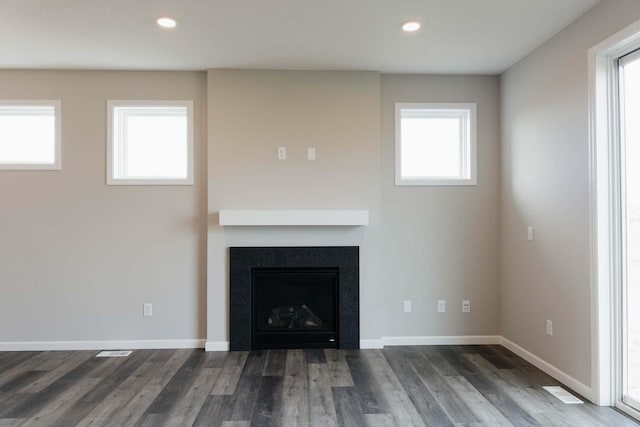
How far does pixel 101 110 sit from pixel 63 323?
2.09 m

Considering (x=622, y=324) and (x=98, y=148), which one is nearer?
(x=622, y=324)

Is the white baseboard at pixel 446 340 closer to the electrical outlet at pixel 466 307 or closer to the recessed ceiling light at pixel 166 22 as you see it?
the electrical outlet at pixel 466 307

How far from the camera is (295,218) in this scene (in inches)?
141

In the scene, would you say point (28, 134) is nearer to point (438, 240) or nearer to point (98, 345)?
point (98, 345)

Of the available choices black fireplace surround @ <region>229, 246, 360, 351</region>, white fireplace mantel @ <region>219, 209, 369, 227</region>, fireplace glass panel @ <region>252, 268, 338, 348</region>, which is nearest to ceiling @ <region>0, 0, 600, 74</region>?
white fireplace mantel @ <region>219, 209, 369, 227</region>

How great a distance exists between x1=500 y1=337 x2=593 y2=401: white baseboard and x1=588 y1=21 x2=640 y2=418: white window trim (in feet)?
0.36

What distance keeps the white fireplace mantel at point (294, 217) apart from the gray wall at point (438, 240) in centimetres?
45

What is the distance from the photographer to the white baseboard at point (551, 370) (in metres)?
2.70

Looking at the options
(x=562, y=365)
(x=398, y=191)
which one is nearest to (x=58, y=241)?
(x=398, y=191)

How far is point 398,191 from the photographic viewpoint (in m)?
3.90

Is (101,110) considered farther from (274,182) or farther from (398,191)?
(398,191)

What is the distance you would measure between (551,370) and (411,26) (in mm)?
2877

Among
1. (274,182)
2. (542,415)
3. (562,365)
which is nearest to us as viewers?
(542,415)

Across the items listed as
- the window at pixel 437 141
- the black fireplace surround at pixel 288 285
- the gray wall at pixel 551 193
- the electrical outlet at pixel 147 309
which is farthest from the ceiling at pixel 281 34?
the electrical outlet at pixel 147 309
